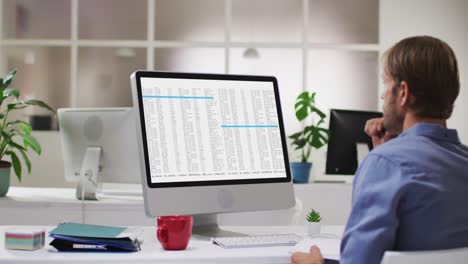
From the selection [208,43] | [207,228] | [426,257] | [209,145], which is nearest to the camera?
[426,257]

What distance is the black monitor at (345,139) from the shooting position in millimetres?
4121

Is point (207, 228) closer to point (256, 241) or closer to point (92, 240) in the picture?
point (256, 241)

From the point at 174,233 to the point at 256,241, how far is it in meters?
0.26

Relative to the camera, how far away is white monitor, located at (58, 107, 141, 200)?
329 centimetres

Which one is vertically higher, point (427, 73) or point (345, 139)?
point (427, 73)

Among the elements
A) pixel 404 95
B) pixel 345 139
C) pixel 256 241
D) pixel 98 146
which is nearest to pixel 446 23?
pixel 345 139

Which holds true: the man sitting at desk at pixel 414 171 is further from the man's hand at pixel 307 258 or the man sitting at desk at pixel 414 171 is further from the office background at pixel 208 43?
the office background at pixel 208 43

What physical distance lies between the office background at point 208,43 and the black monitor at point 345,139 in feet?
8.35

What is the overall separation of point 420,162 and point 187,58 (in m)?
5.62

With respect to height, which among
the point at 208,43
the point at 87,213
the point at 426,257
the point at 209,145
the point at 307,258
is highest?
the point at 208,43

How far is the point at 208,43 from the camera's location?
22.1 feet

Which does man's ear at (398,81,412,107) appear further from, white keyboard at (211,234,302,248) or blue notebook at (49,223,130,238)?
blue notebook at (49,223,130,238)

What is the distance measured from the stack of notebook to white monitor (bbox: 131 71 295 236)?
0.57 feet

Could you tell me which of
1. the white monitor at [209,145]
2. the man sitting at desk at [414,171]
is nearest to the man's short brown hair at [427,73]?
the man sitting at desk at [414,171]
